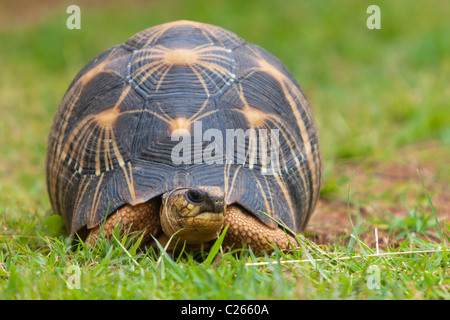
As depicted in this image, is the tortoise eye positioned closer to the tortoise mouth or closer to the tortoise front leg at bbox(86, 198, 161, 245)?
the tortoise mouth

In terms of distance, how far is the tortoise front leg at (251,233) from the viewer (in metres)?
2.50

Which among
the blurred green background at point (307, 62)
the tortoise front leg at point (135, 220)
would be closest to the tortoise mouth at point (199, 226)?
the tortoise front leg at point (135, 220)

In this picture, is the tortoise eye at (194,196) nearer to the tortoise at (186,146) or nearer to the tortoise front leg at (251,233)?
the tortoise at (186,146)

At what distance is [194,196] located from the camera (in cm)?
231

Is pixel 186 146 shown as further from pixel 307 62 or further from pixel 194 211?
pixel 307 62

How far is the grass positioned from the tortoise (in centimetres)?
15

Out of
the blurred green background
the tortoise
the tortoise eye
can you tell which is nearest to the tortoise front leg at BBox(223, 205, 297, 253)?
the tortoise

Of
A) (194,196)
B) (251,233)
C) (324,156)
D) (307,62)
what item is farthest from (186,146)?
(307,62)

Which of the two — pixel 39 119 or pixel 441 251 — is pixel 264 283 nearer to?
pixel 441 251

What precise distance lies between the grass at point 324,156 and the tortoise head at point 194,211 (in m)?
0.11

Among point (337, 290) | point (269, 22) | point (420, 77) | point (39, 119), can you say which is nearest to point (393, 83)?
point (420, 77)

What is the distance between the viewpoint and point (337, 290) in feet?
6.94

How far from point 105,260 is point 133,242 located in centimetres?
25

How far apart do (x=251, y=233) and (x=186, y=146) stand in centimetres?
47
